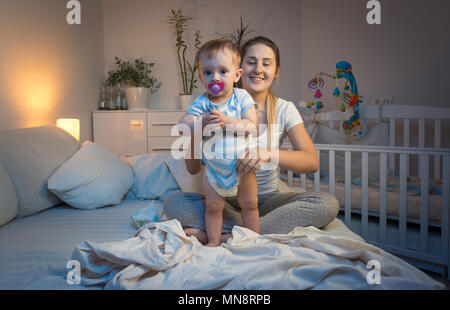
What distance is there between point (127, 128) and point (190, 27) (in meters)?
1.24

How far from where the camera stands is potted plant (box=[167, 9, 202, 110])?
3.15 meters

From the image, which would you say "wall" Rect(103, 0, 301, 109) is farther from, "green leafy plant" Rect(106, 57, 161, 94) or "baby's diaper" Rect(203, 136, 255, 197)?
"baby's diaper" Rect(203, 136, 255, 197)

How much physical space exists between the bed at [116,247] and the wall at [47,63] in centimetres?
62

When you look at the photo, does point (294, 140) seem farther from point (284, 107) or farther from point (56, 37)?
point (56, 37)

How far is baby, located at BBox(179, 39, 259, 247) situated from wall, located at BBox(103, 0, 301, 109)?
2562 millimetres

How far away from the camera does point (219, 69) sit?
2.85ft

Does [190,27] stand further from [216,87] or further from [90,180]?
[216,87]

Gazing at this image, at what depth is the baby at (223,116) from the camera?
2.84ft

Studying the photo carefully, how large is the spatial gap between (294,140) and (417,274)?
0.53m

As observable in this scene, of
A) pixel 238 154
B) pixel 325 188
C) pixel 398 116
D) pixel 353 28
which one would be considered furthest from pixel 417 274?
pixel 353 28

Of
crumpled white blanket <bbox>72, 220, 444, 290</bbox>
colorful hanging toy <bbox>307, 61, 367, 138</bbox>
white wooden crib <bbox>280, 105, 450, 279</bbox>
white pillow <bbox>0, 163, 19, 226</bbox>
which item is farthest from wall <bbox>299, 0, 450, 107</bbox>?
white pillow <bbox>0, 163, 19, 226</bbox>

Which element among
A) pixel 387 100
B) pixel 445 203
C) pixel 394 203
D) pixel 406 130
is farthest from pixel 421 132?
pixel 445 203

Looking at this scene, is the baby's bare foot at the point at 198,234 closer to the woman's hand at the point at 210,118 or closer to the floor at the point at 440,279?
the woman's hand at the point at 210,118

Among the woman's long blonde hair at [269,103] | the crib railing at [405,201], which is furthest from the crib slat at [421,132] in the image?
the woman's long blonde hair at [269,103]
